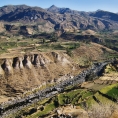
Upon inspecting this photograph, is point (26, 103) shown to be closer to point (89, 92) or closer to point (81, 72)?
point (89, 92)

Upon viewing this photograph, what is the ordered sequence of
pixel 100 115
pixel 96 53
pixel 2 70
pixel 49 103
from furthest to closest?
pixel 96 53
pixel 2 70
pixel 49 103
pixel 100 115

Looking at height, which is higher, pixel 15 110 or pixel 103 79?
pixel 103 79

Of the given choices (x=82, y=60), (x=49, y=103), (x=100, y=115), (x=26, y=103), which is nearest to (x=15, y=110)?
(x=26, y=103)

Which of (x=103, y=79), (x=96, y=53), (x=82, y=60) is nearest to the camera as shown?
(x=103, y=79)

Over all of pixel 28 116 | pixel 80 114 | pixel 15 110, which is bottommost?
pixel 15 110

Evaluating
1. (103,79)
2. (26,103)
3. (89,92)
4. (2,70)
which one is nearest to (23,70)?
(2,70)

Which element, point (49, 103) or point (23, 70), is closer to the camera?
point (49, 103)
